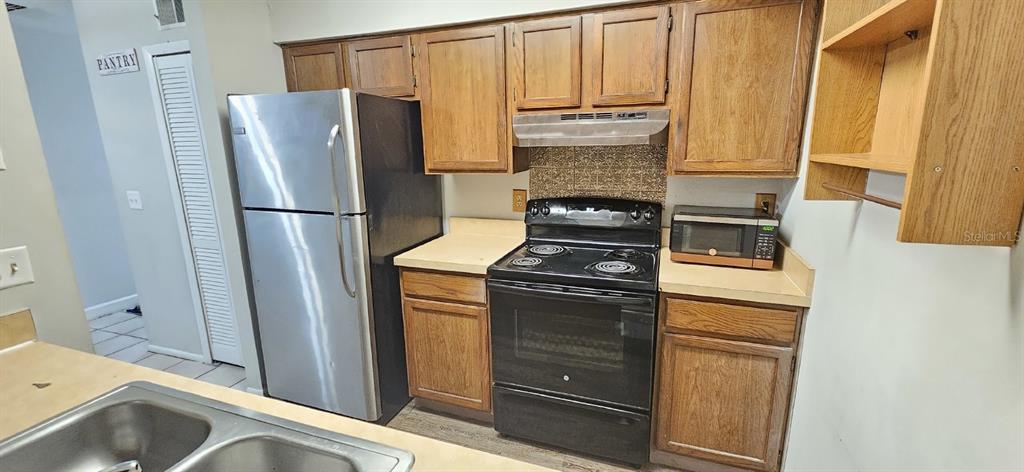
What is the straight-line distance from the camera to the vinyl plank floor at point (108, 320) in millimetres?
3648

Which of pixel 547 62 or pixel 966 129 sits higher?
pixel 547 62

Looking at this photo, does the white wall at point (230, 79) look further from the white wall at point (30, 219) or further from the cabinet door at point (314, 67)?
the white wall at point (30, 219)

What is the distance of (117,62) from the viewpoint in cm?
259

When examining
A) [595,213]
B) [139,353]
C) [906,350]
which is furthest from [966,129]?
[139,353]

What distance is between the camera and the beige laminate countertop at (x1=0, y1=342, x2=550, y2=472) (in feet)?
2.42

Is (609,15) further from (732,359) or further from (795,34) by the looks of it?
(732,359)

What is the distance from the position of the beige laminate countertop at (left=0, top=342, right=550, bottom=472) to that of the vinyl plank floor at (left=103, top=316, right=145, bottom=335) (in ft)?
9.94

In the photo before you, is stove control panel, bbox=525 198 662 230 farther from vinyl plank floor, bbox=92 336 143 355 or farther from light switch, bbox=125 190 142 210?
vinyl plank floor, bbox=92 336 143 355

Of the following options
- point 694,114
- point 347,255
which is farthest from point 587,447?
point 694,114

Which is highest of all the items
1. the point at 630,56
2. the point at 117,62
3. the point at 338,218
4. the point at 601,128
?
the point at 117,62

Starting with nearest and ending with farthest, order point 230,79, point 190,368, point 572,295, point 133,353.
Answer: point 572,295 → point 230,79 → point 190,368 → point 133,353

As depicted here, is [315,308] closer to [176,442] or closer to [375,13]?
[176,442]

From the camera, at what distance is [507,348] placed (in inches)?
80.4

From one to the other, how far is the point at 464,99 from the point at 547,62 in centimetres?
45
